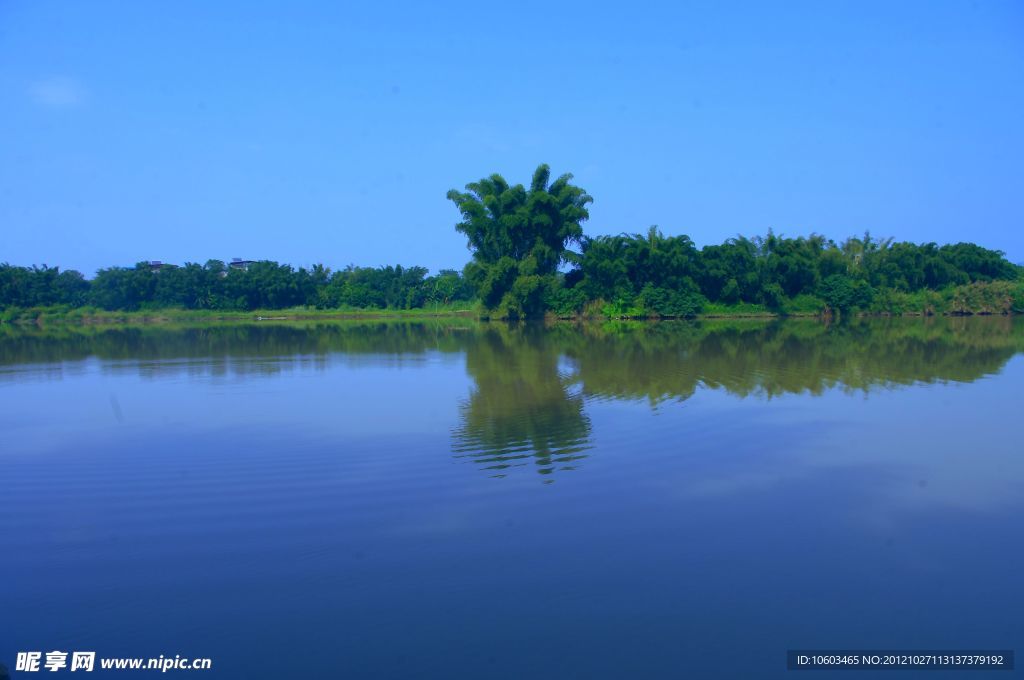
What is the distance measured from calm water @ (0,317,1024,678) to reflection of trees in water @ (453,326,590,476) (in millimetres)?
54

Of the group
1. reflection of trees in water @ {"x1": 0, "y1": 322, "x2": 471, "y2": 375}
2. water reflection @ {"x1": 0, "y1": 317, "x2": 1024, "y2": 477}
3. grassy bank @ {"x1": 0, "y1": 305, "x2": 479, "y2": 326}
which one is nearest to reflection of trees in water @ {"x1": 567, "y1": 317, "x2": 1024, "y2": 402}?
water reflection @ {"x1": 0, "y1": 317, "x2": 1024, "y2": 477}

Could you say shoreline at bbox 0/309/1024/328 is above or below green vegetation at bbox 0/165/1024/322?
below

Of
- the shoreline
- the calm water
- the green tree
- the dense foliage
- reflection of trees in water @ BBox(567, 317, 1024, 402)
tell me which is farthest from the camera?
the dense foliage

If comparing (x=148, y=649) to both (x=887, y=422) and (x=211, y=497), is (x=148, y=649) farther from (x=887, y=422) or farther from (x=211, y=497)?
(x=887, y=422)

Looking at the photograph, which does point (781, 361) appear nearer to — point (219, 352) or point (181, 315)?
point (219, 352)

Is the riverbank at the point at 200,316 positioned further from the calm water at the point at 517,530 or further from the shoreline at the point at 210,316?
the calm water at the point at 517,530

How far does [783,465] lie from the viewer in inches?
250

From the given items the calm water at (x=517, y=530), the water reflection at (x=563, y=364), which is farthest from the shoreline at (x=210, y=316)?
the calm water at (x=517, y=530)

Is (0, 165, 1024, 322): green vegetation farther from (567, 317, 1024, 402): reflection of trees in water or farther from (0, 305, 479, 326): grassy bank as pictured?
(567, 317, 1024, 402): reflection of trees in water

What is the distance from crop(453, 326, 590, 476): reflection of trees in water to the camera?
22.0ft

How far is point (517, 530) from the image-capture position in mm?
4730

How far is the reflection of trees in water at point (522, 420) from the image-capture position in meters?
6.71

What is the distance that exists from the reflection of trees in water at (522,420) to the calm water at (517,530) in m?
0.05

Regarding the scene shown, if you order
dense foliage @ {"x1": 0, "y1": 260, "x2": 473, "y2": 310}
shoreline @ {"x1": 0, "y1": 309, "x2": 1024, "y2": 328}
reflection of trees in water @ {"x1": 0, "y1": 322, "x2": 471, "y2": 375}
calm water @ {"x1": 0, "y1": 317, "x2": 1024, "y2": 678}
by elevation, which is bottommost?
calm water @ {"x1": 0, "y1": 317, "x2": 1024, "y2": 678}
